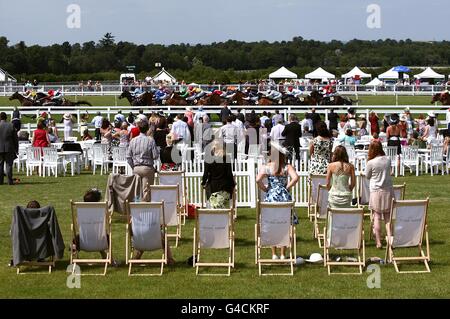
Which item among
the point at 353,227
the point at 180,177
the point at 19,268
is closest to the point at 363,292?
the point at 353,227

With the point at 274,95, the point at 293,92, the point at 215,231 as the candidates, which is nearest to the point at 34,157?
the point at 215,231

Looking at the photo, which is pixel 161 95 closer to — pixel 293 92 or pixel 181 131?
pixel 293 92

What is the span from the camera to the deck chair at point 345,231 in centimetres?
1110

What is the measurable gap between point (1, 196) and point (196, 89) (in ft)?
101

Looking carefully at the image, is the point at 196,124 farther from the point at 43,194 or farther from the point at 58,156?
the point at 43,194

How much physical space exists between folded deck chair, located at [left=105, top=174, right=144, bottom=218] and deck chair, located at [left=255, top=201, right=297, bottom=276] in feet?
12.6

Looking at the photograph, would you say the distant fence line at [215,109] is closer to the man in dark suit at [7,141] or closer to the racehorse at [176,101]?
the racehorse at [176,101]

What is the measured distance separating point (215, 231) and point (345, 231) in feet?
5.28

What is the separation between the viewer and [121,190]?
14.8 m

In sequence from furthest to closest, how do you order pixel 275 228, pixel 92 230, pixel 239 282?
pixel 92 230 → pixel 275 228 → pixel 239 282

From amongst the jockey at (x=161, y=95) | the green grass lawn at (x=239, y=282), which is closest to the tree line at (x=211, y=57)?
the jockey at (x=161, y=95)

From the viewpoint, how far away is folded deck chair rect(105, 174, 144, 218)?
14.7 metres

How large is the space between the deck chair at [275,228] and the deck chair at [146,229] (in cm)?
120

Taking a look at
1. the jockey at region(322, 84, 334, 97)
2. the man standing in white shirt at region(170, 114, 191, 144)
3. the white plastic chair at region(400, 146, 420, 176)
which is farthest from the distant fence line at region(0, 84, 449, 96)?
the white plastic chair at region(400, 146, 420, 176)
